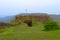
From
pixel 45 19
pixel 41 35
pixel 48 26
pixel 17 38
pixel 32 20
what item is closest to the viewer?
pixel 17 38

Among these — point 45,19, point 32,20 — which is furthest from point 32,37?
point 45,19

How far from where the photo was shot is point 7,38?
1580cm

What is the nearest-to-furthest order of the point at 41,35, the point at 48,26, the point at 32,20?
1. the point at 41,35
2. the point at 48,26
3. the point at 32,20

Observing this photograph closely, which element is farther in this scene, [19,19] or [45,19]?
[45,19]

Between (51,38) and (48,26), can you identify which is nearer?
(51,38)

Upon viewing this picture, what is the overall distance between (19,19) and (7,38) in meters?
29.6

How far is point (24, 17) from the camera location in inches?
1777

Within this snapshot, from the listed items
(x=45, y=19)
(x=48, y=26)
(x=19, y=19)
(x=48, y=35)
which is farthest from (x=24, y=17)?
(x=48, y=35)

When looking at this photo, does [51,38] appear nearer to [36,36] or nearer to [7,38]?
[36,36]

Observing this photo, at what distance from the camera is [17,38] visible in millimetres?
15602

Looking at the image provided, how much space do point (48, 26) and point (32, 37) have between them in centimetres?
918

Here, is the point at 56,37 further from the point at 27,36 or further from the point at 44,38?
the point at 27,36

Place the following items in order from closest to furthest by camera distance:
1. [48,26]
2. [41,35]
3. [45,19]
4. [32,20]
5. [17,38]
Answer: [17,38] → [41,35] → [48,26] → [32,20] → [45,19]

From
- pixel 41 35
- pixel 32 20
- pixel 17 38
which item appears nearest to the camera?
pixel 17 38
